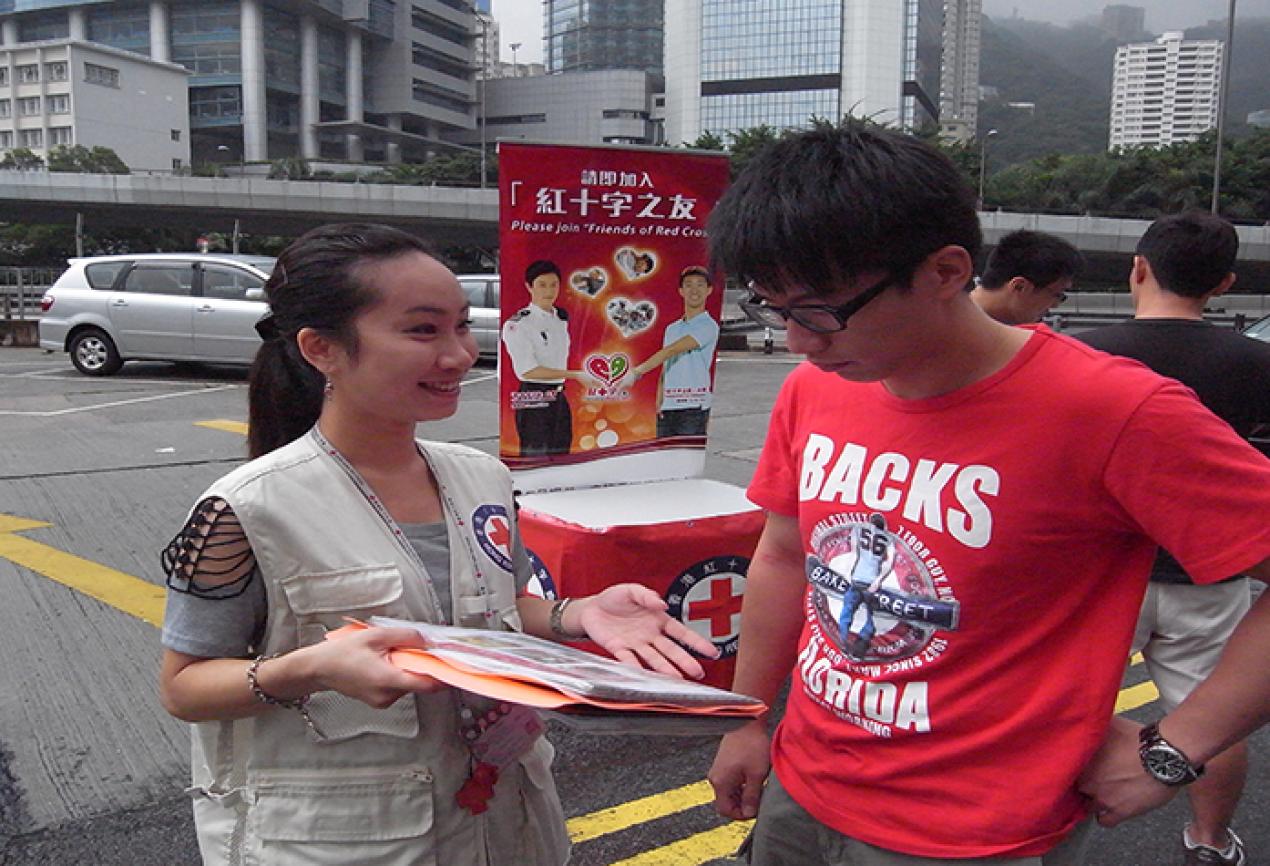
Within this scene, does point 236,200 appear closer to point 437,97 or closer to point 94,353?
point 94,353

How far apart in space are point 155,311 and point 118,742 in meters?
11.2

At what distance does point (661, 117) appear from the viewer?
11212cm

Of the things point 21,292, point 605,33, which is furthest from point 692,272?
point 605,33

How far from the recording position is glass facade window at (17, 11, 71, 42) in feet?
307

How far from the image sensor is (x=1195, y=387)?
281 cm

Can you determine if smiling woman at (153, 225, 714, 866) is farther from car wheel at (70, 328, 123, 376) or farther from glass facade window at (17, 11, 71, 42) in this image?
glass facade window at (17, 11, 71, 42)

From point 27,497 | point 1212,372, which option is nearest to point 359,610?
point 1212,372

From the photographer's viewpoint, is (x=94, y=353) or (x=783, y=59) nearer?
(x=94, y=353)

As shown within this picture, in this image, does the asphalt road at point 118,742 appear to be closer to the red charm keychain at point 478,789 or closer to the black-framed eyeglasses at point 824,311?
the black-framed eyeglasses at point 824,311

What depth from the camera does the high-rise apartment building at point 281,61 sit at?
90.5 metres

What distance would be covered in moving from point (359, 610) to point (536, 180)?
8.45ft

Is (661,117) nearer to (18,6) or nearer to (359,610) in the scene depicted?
(18,6)

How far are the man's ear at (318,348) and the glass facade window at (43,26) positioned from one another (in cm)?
11112

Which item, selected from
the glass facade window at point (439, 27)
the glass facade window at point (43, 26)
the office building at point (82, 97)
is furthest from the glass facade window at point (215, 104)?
the glass facade window at point (439, 27)
